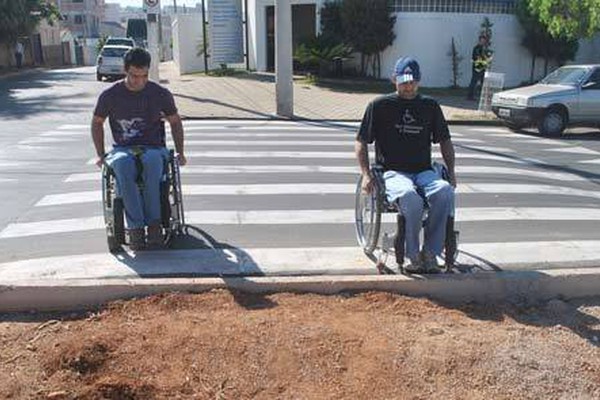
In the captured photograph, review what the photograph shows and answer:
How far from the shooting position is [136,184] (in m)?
5.87

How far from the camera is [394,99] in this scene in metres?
5.73

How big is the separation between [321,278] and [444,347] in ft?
4.08

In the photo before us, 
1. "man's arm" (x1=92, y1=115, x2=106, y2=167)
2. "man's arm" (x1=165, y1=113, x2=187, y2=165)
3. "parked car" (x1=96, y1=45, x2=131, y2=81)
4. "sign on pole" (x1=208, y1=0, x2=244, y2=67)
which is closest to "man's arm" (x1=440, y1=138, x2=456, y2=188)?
"man's arm" (x1=165, y1=113, x2=187, y2=165)

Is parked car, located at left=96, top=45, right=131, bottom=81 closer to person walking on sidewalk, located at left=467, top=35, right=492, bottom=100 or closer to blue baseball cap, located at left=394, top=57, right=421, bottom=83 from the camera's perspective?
person walking on sidewalk, located at left=467, top=35, right=492, bottom=100

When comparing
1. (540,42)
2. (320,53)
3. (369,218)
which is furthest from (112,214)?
(540,42)

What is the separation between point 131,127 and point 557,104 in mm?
11567

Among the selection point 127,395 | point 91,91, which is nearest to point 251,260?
point 127,395

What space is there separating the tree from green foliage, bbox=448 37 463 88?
1996 mm

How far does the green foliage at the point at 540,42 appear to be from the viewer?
24.7m

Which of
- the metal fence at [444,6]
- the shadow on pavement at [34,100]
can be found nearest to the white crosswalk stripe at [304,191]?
the shadow on pavement at [34,100]

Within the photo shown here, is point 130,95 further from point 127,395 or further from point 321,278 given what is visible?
point 127,395

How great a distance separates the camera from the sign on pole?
34.4m

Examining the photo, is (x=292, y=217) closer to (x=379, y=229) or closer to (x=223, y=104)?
(x=379, y=229)

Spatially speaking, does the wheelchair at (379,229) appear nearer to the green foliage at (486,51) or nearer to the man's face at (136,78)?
the man's face at (136,78)
